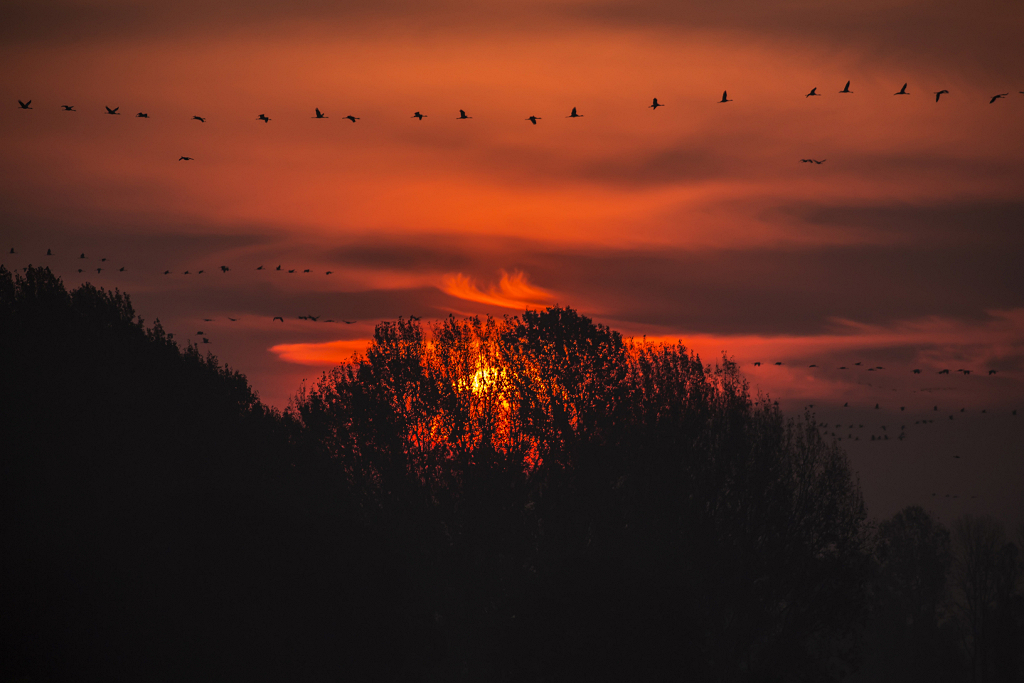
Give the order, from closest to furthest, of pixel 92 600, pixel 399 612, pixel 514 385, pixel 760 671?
pixel 92 600, pixel 399 612, pixel 760 671, pixel 514 385

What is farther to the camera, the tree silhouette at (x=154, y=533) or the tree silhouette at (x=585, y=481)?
the tree silhouette at (x=585, y=481)

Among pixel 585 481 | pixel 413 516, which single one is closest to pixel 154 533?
pixel 413 516

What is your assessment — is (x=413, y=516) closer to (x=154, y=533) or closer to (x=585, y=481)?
(x=585, y=481)

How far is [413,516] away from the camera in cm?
4741

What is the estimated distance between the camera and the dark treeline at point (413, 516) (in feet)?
110

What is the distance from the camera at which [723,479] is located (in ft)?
154

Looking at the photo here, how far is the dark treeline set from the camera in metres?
33.4

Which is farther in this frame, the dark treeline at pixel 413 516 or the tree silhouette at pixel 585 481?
the tree silhouette at pixel 585 481

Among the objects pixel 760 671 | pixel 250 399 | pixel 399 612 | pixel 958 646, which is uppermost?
pixel 250 399

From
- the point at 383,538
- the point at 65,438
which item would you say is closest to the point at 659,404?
the point at 383,538

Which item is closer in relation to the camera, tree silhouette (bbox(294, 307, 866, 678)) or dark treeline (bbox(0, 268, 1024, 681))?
dark treeline (bbox(0, 268, 1024, 681))

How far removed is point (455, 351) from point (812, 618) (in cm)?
2179

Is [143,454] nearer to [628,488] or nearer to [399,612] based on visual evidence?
[399,612]

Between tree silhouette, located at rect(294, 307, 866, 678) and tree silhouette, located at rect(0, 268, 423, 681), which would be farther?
tree silhouette, located at rect(294, 307, 866, 678)
